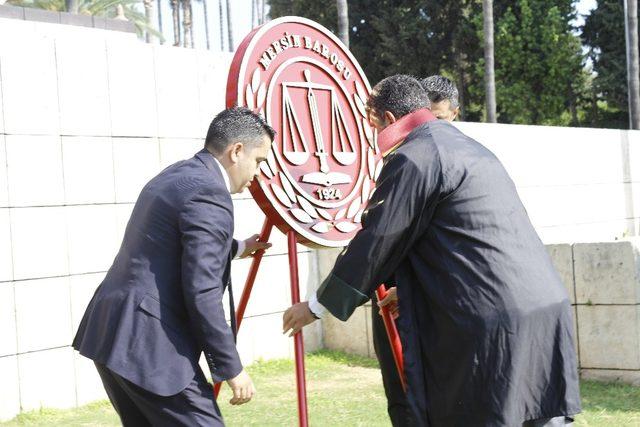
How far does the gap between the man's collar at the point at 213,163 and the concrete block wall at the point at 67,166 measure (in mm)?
3186

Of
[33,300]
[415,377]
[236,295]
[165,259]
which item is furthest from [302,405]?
[236,295]

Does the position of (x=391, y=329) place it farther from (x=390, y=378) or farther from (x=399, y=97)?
(x=399, y=97)

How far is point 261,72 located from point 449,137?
100cm

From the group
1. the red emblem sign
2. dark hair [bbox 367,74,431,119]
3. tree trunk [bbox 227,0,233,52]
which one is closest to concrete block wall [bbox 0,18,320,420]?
the red emblem sign

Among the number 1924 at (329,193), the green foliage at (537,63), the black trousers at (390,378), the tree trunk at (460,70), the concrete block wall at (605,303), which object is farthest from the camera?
the tree trunk at (460,70)

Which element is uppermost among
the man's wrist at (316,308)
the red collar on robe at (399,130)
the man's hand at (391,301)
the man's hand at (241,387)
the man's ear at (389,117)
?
the man's ear at (389,117)

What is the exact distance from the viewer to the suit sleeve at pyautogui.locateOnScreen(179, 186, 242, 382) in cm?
292

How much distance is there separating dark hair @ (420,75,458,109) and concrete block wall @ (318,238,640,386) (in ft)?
8.55

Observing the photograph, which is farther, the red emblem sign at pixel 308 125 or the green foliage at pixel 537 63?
the green foliage at pixel 537 63

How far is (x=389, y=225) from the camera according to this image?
299cm

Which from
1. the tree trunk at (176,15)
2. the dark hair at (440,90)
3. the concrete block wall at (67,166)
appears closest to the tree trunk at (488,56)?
the concrete block wall at (67,166)

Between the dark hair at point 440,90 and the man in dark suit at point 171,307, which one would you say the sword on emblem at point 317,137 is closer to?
the dark hair at point 440,90

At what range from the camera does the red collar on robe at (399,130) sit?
3199mm

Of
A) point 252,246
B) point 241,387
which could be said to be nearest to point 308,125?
point 252,246
